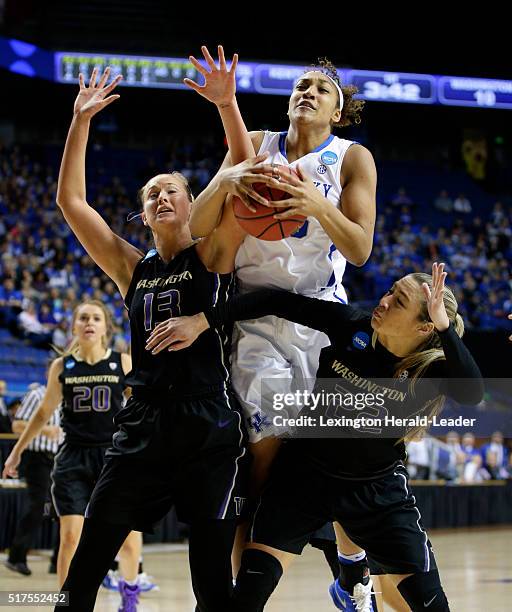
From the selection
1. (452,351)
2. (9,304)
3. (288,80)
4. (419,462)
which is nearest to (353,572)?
(452,351)

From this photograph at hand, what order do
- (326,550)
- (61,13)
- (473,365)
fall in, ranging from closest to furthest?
(473,365) → (326,550) → (61,13)

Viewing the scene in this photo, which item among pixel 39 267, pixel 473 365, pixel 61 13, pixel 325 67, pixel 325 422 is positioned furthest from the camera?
pixel 61 13

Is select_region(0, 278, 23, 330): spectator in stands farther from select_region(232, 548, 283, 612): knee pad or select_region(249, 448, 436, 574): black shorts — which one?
select_region(232, 548, 283, 612): knee pad

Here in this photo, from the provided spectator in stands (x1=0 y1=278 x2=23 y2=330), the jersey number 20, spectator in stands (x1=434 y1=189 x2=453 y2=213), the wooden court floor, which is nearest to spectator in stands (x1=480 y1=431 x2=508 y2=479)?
the wooden court floor

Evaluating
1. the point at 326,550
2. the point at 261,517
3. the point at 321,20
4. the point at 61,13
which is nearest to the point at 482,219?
the point at 321,20

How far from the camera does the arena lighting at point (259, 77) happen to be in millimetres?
18969

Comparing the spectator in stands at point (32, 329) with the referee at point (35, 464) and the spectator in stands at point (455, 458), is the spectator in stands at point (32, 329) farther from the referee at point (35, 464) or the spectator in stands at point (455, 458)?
the spectator in stands at point (455, 458)

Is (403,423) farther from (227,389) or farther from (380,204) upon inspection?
(380,204)

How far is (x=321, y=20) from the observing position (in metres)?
22.7

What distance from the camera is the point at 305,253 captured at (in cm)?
364

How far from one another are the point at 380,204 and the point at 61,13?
28.3ft

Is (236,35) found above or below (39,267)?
above

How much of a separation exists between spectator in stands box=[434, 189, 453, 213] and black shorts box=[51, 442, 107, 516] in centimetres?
1733

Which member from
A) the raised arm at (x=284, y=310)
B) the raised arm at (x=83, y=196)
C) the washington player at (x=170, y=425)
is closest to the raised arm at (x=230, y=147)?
the washington player at (x=170, y=425)
